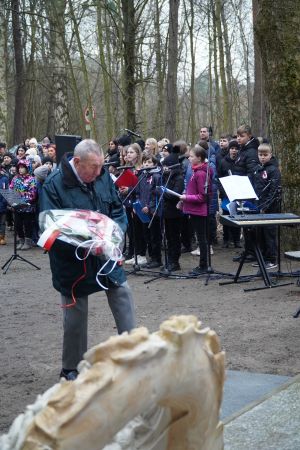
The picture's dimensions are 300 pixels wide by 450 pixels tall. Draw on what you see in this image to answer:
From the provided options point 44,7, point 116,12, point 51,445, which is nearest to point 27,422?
point 51,445

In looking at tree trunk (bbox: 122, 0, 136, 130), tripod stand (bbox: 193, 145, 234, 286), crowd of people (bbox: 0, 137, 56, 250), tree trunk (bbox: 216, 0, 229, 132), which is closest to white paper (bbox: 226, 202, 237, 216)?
tripod stand (bbox: 193, 145, 234, 286)

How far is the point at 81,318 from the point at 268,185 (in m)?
6.44

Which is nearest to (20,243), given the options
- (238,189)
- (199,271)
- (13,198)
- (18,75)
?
(13,198)

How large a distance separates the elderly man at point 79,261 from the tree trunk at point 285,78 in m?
7.12

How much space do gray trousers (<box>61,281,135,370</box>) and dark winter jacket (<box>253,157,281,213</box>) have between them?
246 inches

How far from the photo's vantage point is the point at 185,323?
2.12 metres

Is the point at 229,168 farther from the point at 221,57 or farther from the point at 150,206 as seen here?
the point at 221,57

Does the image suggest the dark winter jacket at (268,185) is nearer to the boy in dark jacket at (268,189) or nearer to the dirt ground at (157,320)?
the boy in dark jacket at (268,189)

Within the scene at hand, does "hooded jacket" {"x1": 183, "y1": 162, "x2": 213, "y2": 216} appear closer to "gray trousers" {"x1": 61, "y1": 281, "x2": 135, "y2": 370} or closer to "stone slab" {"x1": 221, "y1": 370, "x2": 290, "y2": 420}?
"stone slab" {"x1": 221, "y1": 370, "x2": 290, "y2": 420}

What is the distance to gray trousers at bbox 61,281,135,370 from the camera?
6.01 meters

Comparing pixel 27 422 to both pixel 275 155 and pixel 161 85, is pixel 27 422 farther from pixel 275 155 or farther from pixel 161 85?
pixel 161 85

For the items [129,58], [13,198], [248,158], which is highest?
[129,58]

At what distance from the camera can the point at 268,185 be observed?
469 inches

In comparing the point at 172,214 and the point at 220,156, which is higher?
the point at 220,156
